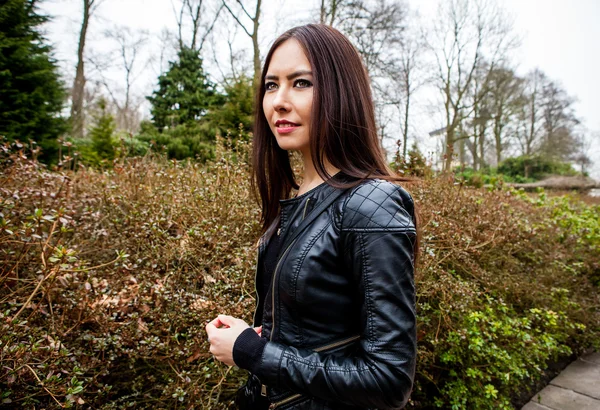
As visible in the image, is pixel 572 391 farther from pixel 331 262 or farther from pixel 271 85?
pixel 271 85

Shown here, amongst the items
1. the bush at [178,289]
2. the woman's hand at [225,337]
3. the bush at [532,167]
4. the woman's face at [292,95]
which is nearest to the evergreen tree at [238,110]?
the bush at [178,289]

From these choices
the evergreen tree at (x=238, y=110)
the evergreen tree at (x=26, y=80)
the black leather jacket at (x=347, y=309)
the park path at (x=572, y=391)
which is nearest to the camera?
the black leather jacket at (x=347, y=309)

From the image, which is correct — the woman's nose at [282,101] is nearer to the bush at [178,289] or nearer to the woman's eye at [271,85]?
the woman's eye at [271,85]

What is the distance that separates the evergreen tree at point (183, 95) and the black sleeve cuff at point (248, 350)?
9685mm

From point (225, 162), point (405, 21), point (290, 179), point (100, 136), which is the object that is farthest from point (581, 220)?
point (405, 21)

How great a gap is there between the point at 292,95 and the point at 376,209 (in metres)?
0.48

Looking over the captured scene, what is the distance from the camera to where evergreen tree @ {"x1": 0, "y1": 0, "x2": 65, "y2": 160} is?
651cm

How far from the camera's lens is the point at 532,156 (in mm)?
23375

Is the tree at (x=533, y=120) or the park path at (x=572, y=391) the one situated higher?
the tree at (x=533, y=120)

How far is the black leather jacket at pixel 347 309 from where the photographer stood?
3.09 ft

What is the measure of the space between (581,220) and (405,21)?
45.5ft

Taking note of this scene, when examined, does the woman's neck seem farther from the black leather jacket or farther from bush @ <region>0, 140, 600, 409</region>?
bush @ <region>0, 140, 600, 409</region>

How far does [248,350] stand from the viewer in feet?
3.51

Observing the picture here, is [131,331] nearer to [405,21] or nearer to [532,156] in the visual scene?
[405,21]
